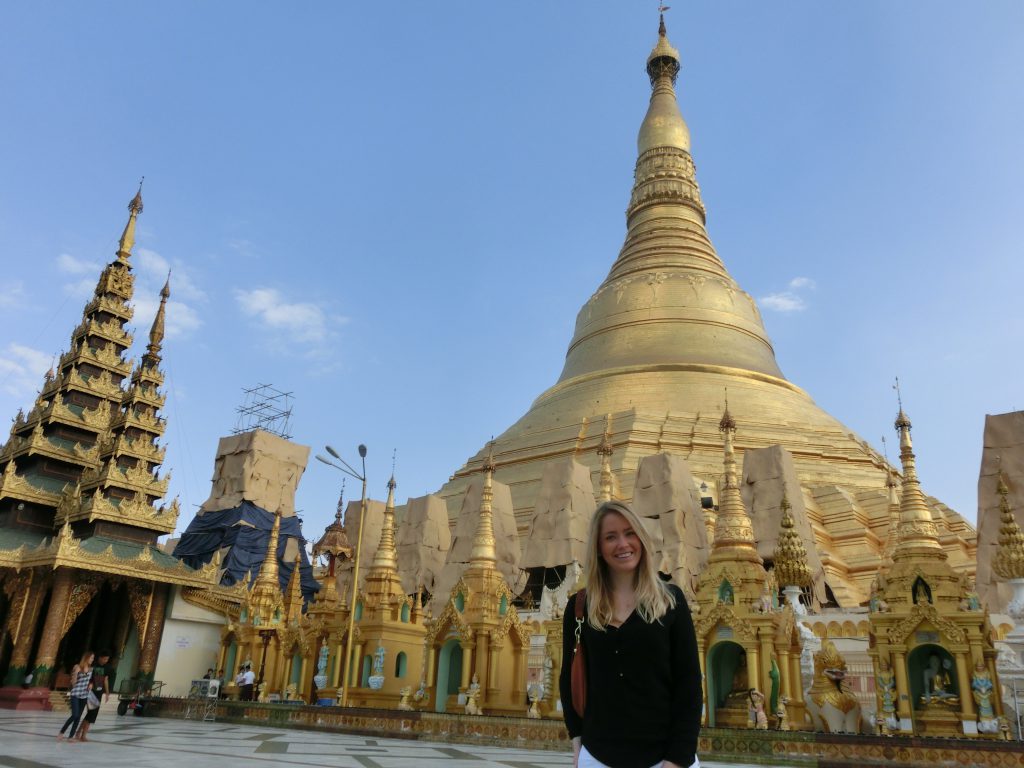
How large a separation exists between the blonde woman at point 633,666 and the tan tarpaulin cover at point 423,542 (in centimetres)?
2682

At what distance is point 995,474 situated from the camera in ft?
77.3

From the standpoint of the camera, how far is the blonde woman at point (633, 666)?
2566mm

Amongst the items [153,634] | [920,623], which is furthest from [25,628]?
[920,623]

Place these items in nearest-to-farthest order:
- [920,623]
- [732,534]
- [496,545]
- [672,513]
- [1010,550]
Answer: [920,623] → [1010,550] → [732,534] → [672,513] → [496,545]

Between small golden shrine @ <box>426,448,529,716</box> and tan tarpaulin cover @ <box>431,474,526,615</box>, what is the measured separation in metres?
10.0

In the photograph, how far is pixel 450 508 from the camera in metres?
33.0

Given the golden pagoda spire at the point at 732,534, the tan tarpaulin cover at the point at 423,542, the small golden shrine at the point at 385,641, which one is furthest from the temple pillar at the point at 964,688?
the tan tarpaulin cover at the point at 423,542

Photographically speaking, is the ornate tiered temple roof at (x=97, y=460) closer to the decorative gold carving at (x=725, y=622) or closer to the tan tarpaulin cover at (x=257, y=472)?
the tan tarpaulin cover at (x=257, y=472)

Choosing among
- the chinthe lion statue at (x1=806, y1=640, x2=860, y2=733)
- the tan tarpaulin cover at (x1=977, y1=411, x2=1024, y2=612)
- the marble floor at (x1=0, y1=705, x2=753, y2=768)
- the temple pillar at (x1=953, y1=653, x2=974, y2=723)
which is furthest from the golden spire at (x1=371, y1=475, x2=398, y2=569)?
the tan tarpaulin cover at (x1=977, y1=411, x2=1024, y2=612)

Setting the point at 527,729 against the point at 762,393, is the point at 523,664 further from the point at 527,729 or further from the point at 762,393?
the point at 762,393

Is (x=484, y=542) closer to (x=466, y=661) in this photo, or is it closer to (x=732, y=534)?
(x=466, y=661)

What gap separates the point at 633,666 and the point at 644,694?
0.29ft

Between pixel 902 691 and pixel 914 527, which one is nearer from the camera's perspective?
pixel 902 691

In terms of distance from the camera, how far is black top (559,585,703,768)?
2.56 m
